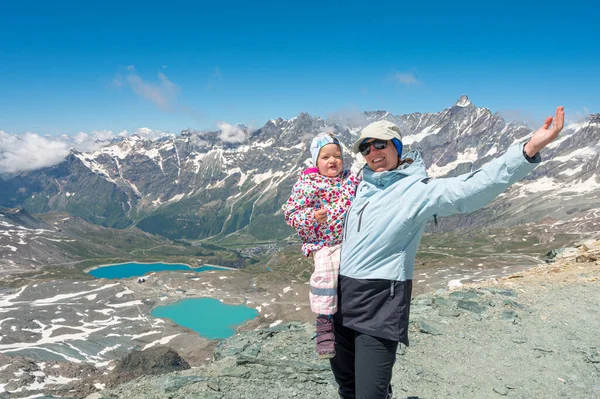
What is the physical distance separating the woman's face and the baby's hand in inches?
45.5

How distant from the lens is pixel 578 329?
14227 millimetres

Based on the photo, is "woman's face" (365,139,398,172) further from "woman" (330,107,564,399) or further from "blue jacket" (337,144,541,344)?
"blue jacket" (337,144,541,344)

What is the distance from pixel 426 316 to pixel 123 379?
38393 millimetres

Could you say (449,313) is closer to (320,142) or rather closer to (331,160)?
(331,160)

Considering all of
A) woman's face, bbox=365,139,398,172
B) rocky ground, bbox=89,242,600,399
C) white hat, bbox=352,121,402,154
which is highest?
white hat, bbox=352,121,402,154

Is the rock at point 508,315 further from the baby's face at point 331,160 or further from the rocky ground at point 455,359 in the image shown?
the baby's face at point 331,160

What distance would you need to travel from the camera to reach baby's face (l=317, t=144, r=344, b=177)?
23.2ft

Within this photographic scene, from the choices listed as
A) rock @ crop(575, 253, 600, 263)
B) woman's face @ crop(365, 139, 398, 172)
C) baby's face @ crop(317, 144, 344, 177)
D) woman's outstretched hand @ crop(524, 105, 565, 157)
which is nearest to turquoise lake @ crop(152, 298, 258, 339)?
rock @ crop(575, 253, 600, 263)

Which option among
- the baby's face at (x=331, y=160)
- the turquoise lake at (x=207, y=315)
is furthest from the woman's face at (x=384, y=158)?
the turquoise lake at (x=207, y=315)

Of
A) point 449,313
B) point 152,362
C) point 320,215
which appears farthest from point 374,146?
point 152,362

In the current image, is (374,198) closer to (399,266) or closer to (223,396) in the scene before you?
(399,266)

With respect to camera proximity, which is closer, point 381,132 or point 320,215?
point 381,132

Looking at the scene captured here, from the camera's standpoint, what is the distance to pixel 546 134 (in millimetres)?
4770

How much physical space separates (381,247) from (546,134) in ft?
8.49
